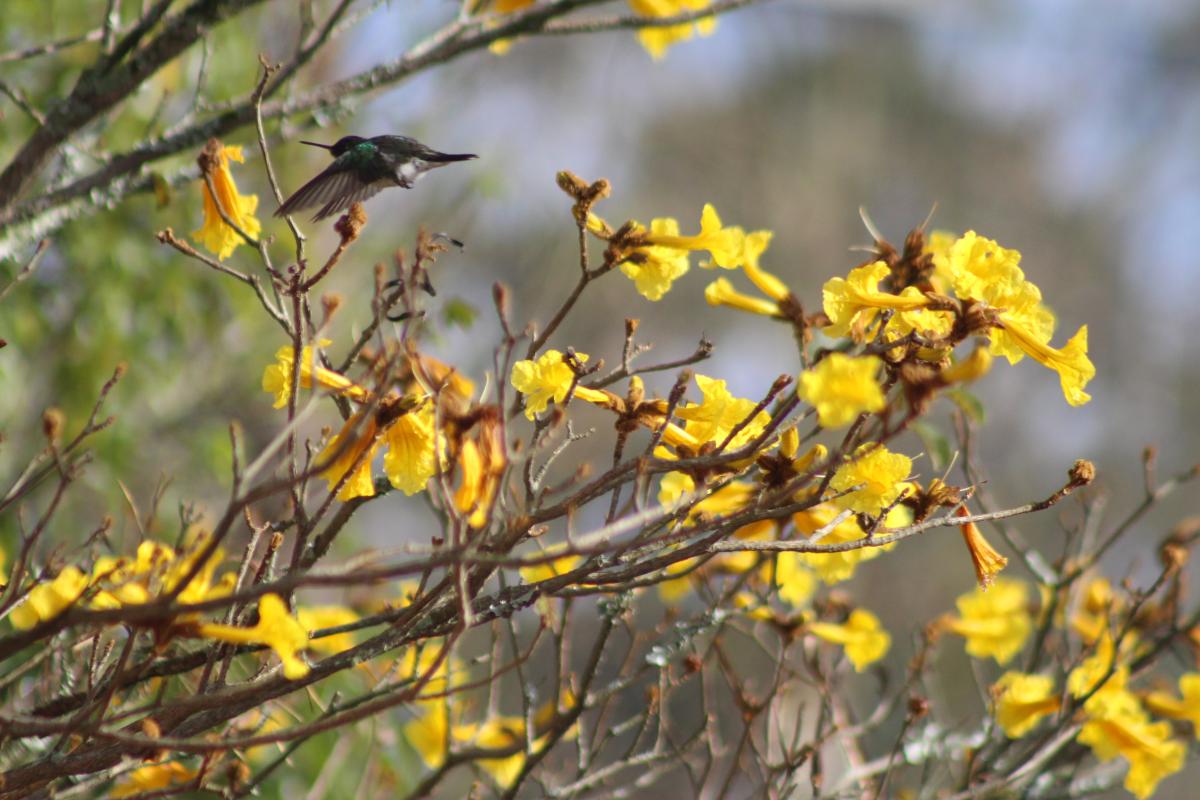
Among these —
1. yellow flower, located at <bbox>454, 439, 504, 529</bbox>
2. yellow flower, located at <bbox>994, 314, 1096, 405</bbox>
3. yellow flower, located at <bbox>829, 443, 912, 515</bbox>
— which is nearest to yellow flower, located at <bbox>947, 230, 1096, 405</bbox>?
yellow flower, located at <bbox>994, 314, 1096, 405</bbox>

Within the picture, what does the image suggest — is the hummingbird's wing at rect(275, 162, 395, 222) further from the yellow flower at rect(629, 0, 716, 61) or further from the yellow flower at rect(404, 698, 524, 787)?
the yellow flower at rect(404, 698, 524, 787)

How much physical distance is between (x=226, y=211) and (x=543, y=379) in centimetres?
57

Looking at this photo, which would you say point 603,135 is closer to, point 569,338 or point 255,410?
point 569,338

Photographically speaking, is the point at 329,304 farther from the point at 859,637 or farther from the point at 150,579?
the point at 859,637

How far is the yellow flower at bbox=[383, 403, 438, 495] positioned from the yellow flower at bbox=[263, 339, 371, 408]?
65 mm

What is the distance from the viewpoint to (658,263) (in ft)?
5.64

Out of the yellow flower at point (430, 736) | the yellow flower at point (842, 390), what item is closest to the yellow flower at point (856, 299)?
the yellow flower at point (842, 390)

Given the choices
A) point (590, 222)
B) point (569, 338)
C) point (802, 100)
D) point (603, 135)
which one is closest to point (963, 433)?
point (590, 222)

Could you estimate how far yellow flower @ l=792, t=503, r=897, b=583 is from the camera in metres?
1.64

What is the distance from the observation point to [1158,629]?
2600mm

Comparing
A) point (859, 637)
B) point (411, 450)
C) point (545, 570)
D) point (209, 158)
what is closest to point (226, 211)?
point (209, 158)

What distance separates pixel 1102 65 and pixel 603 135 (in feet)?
36.0

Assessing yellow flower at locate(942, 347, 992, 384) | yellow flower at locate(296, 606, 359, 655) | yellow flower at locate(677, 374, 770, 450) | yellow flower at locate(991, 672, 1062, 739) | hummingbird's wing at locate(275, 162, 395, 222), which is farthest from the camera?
yellow flower at locate(296, 606, 359, 655)

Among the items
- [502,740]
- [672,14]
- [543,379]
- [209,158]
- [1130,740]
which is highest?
[672,14]
